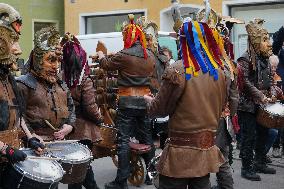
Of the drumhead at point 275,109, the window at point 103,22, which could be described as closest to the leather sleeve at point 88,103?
the drumhead at point 275,109

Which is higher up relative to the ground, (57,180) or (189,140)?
(189,140)

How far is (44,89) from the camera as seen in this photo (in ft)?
17.2

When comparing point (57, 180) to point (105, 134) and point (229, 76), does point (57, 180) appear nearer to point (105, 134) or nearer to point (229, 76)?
point (229, 76)

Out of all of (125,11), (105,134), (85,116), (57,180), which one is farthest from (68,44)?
(125,11)

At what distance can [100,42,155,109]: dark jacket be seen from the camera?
6938 millimetres

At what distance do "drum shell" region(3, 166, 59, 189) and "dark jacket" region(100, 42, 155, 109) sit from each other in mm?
2788

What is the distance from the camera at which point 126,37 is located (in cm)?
712

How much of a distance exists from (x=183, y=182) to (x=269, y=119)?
3.23 metres

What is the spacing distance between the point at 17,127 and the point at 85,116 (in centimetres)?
171

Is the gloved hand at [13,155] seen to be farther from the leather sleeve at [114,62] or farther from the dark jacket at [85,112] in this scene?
the leather sleeve at [114,62]

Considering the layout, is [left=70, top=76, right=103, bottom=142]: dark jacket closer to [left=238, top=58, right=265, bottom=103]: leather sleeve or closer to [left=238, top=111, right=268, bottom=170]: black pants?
[left=238, top=58, right=265, bottom=103]: leather sleeve

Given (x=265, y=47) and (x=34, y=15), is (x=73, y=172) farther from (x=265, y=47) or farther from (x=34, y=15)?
(x=34, y=15)

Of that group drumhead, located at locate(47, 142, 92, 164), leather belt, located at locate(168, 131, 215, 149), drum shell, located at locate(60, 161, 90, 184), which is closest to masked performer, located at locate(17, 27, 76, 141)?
drumhead, located at locate(47, 142, 92, 164)

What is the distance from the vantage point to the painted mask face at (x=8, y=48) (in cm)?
433
